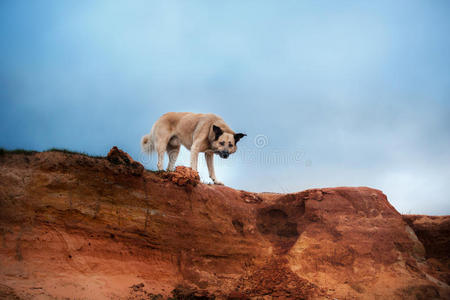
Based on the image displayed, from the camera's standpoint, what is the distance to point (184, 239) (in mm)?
8938

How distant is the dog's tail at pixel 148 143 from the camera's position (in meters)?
15.5

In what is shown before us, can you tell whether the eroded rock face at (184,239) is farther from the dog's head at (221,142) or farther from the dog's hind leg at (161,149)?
the dog's hind leg at (161,149)

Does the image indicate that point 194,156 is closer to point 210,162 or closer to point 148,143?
point 210,162

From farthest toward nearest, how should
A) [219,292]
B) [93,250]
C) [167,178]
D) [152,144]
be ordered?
[152,144]
[167,178]
[219,292]
[93,250]

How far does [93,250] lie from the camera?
7.53 m

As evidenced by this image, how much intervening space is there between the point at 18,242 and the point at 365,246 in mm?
9545

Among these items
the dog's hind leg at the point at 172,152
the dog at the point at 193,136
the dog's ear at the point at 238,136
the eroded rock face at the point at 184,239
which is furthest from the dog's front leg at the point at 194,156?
the eroded rock face at the point at 184,239

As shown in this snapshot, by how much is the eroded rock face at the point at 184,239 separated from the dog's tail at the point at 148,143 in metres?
6.12

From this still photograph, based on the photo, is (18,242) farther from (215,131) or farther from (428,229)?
(428,229)

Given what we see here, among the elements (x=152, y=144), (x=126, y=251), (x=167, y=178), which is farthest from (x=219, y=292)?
(x=152, y=144)

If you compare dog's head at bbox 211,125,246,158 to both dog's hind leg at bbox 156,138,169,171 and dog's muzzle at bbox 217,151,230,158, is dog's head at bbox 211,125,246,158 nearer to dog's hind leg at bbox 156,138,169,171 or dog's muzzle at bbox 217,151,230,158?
dog's muzzle at bbox 217,151,230,158

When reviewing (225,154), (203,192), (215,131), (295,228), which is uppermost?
(215,131)

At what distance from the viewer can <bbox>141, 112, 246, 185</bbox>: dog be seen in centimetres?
1385

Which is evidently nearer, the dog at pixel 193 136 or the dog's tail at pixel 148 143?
the dog at pixel 193 136
